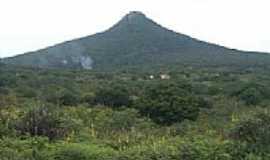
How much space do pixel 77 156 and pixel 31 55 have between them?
7902 centimetres

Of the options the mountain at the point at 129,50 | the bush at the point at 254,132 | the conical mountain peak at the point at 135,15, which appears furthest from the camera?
the conical mountain peak at the point at 135,15

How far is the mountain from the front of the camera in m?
81.8

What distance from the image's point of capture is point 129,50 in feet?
289

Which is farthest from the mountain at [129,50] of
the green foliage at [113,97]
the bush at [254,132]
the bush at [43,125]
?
the bush at [254,132]

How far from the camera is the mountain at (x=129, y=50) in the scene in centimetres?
8175

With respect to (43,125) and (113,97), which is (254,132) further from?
(113,97)

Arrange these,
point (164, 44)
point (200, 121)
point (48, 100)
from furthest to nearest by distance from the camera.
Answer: point (164, 44), point (48, 100), point (200, 121)

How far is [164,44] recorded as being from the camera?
93.4 m

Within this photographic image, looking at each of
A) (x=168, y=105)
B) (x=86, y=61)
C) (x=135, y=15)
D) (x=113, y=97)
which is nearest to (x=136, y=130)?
(x=168, y=105)

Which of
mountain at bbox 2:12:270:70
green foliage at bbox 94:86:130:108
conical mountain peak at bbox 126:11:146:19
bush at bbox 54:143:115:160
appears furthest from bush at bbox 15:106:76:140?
conical mountain peak at bbox 126:11:146:19

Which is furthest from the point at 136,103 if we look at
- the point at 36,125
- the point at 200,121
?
the point at 36,125

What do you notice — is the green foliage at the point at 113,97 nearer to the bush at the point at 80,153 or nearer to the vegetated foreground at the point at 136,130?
the vegetated foreground at the point at 136,130

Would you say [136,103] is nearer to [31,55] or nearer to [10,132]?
[10,132]

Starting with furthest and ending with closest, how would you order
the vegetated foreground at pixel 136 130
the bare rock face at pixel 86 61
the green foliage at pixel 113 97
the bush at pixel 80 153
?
the bare rock face at pixel 86 61, the green foliage at pixel 113 97, the vegetated foreground at pixel 136 130, the bush at pixel 80 153
